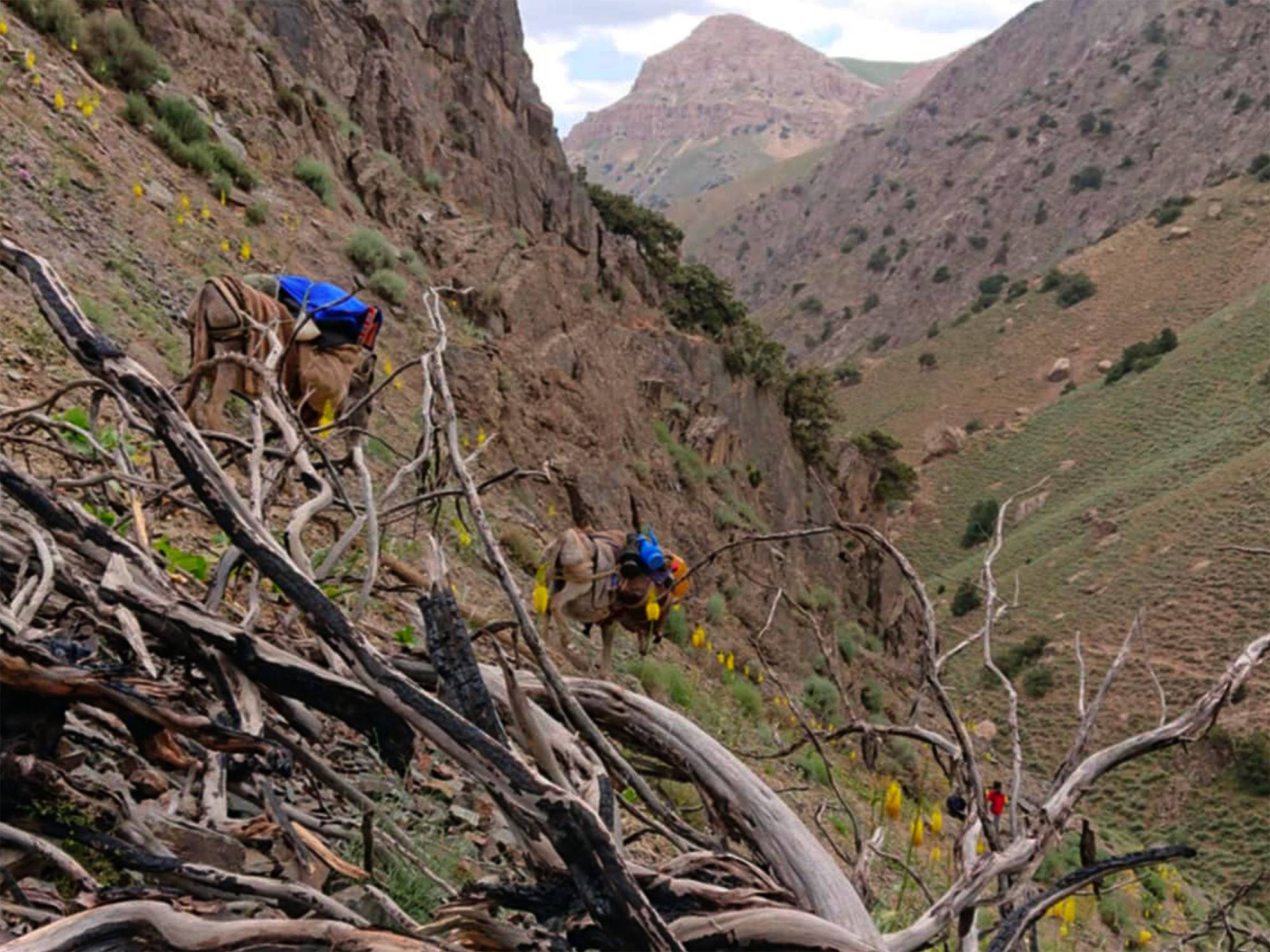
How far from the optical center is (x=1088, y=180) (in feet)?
273

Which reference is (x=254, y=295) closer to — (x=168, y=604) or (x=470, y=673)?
(x=168, y=604)

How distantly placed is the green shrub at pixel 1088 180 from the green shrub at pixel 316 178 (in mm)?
80930

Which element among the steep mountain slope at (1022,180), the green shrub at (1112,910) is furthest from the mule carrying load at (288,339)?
the steep mountain slope at (1022,180)

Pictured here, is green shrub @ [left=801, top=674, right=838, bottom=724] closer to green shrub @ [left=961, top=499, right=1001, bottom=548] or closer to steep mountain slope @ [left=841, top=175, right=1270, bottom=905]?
steep mountain slope @ [left=841, top=175, right=1270, bottom=905]

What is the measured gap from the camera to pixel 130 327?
25.8 feet

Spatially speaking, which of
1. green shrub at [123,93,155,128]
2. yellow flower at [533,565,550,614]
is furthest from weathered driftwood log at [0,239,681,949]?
green shrub at [123,93,155,128]

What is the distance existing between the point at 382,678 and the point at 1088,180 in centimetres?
9262

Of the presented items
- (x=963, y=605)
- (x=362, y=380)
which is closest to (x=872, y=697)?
(x=362, y=380)

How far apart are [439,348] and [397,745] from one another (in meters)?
0.68

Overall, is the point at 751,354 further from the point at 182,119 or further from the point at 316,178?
the point at 182,119

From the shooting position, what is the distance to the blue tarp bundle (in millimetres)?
6250

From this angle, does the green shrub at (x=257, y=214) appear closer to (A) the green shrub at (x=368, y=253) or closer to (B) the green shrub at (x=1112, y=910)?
(A) the green shrub at (x=368, y=253)

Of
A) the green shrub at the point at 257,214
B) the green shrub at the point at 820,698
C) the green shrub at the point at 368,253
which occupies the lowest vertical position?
the green shrub at the point at 820,698

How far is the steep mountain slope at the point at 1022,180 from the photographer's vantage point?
8050cm
